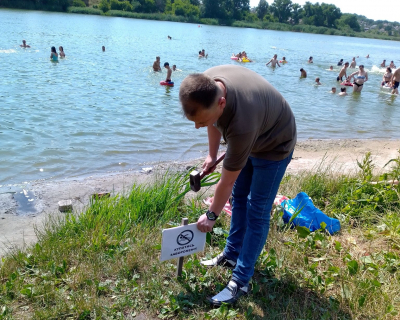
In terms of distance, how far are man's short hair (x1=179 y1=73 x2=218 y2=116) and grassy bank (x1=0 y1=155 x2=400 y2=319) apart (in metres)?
1.54

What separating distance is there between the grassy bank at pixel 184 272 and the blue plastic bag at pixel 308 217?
0.43 feet

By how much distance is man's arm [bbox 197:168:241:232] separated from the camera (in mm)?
2516

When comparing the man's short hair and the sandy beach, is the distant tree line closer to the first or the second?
the sandy beach

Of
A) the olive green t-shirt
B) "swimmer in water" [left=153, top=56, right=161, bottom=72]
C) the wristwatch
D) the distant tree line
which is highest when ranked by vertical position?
the distant tree line

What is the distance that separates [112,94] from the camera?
1383 centimetres

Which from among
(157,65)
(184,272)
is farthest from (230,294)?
(157,65)

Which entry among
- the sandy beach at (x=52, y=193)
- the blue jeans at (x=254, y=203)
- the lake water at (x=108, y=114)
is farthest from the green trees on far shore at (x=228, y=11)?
the blue jeans at (x=254, y=203)

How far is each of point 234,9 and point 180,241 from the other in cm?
10650

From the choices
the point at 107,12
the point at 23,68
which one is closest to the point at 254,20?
the point at 107,12

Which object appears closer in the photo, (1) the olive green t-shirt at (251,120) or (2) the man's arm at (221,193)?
(1) the olive green t-shirt at (251,120)

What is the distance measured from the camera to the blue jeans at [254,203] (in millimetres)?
2768

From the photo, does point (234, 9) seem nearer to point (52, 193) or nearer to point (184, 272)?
point (52, 193)

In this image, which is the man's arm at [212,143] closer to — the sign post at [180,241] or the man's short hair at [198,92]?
the sign post at [180,241]

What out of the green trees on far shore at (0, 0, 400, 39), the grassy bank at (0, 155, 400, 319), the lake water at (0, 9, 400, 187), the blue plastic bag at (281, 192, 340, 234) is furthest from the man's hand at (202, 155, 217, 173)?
the green trees on far shore at (0, 0, 400, 39)
